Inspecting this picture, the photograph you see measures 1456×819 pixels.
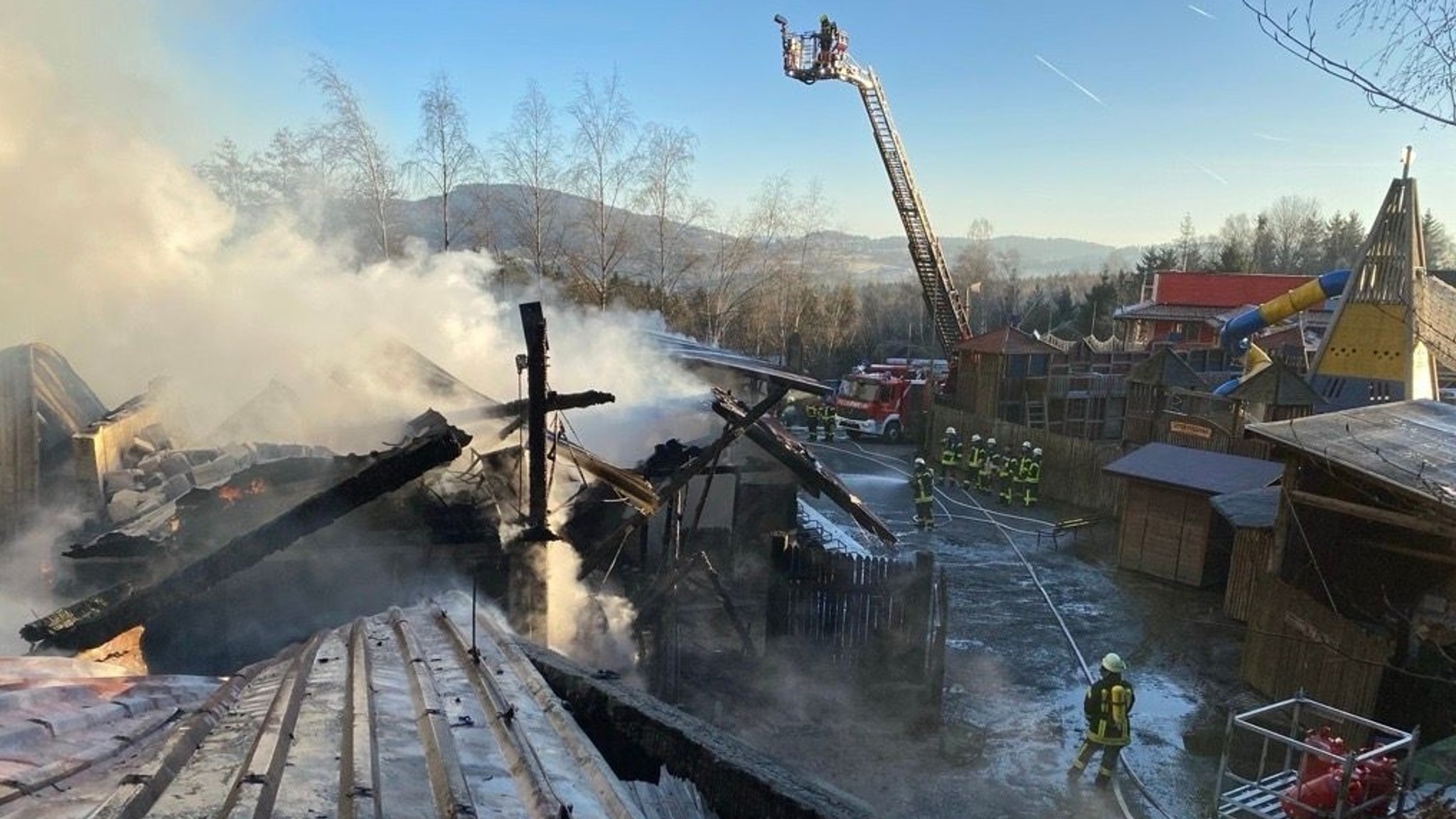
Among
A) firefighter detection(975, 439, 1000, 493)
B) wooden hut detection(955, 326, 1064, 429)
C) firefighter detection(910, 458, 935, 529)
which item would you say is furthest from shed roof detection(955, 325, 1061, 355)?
firefighter detection(910, 458, 935, 529)

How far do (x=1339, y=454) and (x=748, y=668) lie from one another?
21.2 feet

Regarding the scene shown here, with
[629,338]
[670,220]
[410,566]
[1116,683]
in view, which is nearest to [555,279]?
[670,220]

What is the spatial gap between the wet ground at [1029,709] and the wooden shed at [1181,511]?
0.37 meters

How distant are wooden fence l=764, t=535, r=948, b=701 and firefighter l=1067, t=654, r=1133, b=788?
5.31 feet

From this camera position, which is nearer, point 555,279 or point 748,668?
point 748,668

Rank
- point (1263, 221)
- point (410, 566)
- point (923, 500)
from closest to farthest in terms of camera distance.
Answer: point (410, 566) < point (923, 500) < point (1263, 221)

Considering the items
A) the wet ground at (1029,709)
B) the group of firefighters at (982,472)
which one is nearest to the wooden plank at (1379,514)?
the wet ground at (1029,709)

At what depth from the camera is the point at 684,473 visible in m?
9.09

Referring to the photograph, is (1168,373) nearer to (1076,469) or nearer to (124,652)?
(1076,469)

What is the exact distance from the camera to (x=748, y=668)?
9.40m

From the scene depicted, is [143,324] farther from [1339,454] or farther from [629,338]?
[1339,454]

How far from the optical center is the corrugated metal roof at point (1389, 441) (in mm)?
6605

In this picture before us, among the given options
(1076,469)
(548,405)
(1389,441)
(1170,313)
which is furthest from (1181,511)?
(1170,313)

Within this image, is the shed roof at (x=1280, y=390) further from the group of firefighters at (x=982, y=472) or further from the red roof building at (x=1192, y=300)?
the red roof building at (x=1192, y=300)
